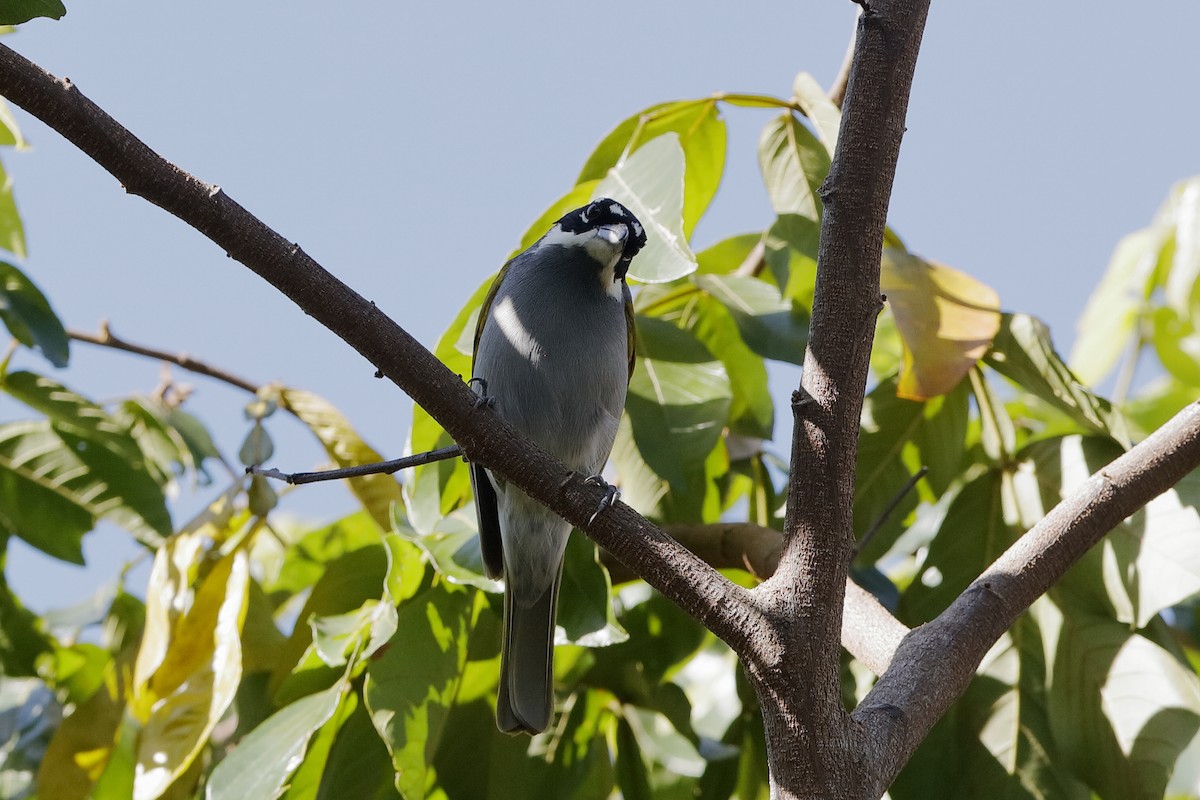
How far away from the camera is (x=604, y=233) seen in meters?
2.81

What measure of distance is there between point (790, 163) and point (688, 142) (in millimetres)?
266

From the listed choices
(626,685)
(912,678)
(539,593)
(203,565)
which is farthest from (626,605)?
(912,678)

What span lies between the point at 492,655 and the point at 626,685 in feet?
1.17

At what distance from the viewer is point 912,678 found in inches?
76.7

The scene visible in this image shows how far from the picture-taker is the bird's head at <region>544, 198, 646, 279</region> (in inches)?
106

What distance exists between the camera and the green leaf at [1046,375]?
→ 258 centimetres

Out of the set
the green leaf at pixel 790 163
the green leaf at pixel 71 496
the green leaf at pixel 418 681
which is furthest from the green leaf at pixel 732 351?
the green leaf at pixel 71 496

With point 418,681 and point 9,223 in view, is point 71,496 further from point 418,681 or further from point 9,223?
point 418,681

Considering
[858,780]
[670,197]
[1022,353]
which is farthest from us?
[1022,353]

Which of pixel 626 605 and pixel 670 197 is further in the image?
pixel 626 605

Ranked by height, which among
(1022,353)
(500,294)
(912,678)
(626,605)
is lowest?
(912,678)

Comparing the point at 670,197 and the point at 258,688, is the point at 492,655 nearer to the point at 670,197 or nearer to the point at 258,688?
the point at 258,688

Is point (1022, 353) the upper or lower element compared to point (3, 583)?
upper

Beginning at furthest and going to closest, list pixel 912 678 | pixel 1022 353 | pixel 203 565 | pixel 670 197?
pixel 203 565, pixel 1022 353, pixel 670 197, pixel 912 678
